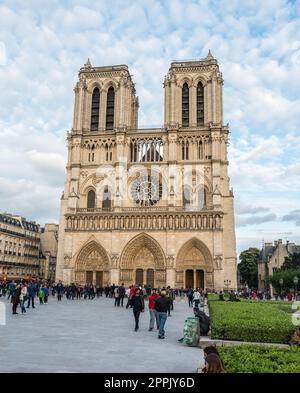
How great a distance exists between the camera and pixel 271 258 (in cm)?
5519

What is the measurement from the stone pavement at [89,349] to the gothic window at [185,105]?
34.4 meters

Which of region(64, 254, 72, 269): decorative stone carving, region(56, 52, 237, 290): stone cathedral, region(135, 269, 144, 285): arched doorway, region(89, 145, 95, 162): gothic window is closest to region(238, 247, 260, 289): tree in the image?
region(56, 52, 237, 290): stone cathedral

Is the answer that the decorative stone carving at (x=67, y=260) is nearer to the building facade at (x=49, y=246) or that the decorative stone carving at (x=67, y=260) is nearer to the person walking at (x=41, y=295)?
the person walking at (x=41, y=295)

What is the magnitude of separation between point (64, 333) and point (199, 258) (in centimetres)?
3043

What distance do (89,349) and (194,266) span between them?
107 ft

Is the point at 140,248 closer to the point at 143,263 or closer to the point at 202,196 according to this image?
the point at 143,263

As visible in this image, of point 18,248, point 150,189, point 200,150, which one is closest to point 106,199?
point 150,189

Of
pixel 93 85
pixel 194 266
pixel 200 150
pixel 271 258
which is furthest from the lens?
pixel 271 258

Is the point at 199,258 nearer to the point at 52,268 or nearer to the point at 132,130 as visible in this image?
the point at 132,130

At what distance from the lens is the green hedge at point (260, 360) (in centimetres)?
539

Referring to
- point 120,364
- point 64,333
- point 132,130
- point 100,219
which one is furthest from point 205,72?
point 120,364

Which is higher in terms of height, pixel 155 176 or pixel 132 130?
pixel 132 130

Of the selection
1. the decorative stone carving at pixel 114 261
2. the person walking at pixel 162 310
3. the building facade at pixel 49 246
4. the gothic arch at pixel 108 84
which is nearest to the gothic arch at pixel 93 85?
the gothic arch at pixel 108 84
